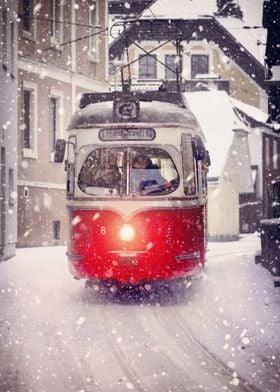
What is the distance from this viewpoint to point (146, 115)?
46.3 ft

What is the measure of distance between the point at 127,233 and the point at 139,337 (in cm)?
336

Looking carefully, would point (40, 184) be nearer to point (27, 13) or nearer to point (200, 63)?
point (27, 13)

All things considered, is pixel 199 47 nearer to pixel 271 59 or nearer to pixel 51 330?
pixel 271 59

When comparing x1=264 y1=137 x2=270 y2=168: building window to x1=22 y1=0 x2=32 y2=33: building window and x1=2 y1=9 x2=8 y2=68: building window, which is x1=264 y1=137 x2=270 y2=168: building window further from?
x1=2 y1=9 x2=8 y2=68: building window

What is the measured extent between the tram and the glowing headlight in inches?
0.6

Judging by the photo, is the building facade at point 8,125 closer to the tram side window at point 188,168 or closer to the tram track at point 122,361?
the tram side window at point 188,168

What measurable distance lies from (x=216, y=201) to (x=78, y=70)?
9876mm

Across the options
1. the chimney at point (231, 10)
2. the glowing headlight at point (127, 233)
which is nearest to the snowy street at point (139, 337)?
the glowing headlight at point (127, 233)

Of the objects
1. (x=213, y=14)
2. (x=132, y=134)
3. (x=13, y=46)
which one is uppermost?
(x=213, y=14)

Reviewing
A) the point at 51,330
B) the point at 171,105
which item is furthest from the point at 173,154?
the point at 51,330

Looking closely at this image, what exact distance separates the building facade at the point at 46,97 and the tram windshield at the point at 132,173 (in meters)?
13.4

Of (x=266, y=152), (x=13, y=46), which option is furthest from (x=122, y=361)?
(x=266, y=152)

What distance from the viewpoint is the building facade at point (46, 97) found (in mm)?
27547

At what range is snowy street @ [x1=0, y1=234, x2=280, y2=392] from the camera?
7.74 metres
